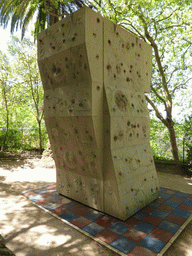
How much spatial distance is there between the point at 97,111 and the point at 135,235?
6.36 ft

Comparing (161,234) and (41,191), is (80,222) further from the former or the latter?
(41,191)

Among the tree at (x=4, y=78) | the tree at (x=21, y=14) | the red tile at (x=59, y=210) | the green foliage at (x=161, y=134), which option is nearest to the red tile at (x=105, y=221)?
the red tile at (x=59, y=210)

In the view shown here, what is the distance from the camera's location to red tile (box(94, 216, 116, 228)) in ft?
9.65

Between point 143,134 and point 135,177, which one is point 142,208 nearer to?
point 135,177

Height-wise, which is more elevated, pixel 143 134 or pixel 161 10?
pixel 161 10

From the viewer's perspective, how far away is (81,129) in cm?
320

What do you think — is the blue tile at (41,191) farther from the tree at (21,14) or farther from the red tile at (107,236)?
the tree at (21,14)

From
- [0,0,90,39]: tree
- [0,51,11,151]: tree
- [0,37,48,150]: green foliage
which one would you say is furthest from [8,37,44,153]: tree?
[0,0,90,39]: tree

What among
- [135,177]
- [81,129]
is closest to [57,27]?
[81,129]

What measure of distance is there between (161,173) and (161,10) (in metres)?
5.95

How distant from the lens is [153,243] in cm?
248

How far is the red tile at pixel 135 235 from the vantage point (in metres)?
2.56

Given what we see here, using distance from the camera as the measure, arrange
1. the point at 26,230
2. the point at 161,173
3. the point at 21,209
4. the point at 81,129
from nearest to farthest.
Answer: the point at 26,230, the point at 81,129, the point at 21,209, the point at 161,173

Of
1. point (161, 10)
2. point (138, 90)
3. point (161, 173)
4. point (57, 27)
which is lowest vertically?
point (161, 173)
